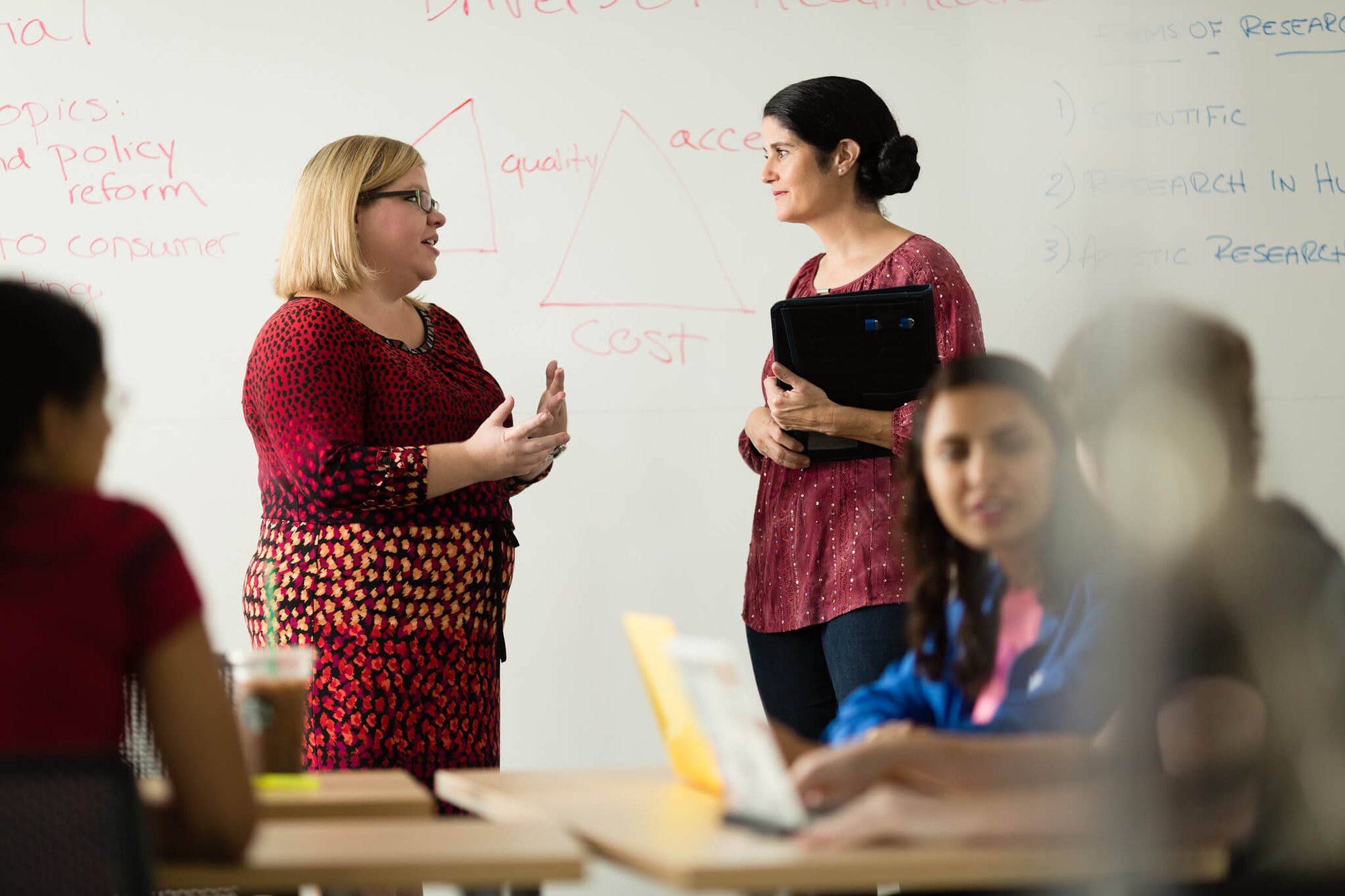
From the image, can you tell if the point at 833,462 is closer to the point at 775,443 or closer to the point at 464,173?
the point at 775,443

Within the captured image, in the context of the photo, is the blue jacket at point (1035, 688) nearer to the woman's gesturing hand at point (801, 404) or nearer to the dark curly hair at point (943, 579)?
the dark curly hair at point (943, 579)

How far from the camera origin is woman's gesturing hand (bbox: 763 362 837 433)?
1767mm

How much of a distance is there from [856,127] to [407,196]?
2.18ft

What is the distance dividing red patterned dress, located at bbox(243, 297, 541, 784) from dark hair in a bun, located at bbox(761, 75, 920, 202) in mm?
638

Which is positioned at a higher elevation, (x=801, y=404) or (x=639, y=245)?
(x=639, y=245)

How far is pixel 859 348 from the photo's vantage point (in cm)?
176

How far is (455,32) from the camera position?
278 cm

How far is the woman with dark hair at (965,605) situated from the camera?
0.89m

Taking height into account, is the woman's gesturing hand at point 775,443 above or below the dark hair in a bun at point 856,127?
below

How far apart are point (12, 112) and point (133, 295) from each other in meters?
0.43

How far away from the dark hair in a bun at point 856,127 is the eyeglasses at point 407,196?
0.54m

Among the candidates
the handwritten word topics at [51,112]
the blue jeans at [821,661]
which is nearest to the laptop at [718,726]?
the blue jeans at [821,661]

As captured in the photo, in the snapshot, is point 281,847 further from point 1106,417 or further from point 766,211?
point 766,211

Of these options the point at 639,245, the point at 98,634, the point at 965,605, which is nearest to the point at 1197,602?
the point at 98,634
